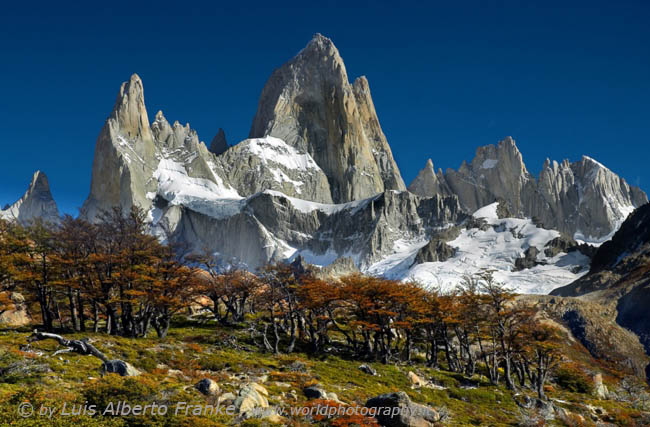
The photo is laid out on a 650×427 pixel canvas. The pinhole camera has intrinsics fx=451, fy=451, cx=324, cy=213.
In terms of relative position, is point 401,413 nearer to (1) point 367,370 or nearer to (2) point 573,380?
(1) point 367,370

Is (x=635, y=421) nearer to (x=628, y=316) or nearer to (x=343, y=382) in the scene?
(x=343, y=382)

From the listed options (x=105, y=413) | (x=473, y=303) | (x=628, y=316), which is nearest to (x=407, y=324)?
(x=473, y=303)

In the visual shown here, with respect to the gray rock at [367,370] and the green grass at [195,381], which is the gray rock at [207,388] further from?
the gray rock at [367,370]

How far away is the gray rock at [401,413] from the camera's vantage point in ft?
62.0

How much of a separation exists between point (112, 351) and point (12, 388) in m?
11.5

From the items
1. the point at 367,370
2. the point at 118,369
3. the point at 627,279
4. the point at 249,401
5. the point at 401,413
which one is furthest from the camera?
the point at 627,279

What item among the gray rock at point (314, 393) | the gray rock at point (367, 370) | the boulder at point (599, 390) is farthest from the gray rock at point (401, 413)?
the boulder at point (599, 390)

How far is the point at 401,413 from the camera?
62.2 feet

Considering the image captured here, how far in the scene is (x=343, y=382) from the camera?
2962 cm

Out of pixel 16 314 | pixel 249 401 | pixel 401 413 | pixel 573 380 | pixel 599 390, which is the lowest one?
pixel 599 390

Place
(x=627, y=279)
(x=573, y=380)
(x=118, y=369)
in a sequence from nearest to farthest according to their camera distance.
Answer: (x=118, y=369) → (x=573, y=380) → (x=627, y=279)

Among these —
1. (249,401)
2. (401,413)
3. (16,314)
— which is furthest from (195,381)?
(16,314)

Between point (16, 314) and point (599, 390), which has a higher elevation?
point (16, 314)

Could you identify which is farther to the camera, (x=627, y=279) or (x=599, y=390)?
(x=627, y=279)
